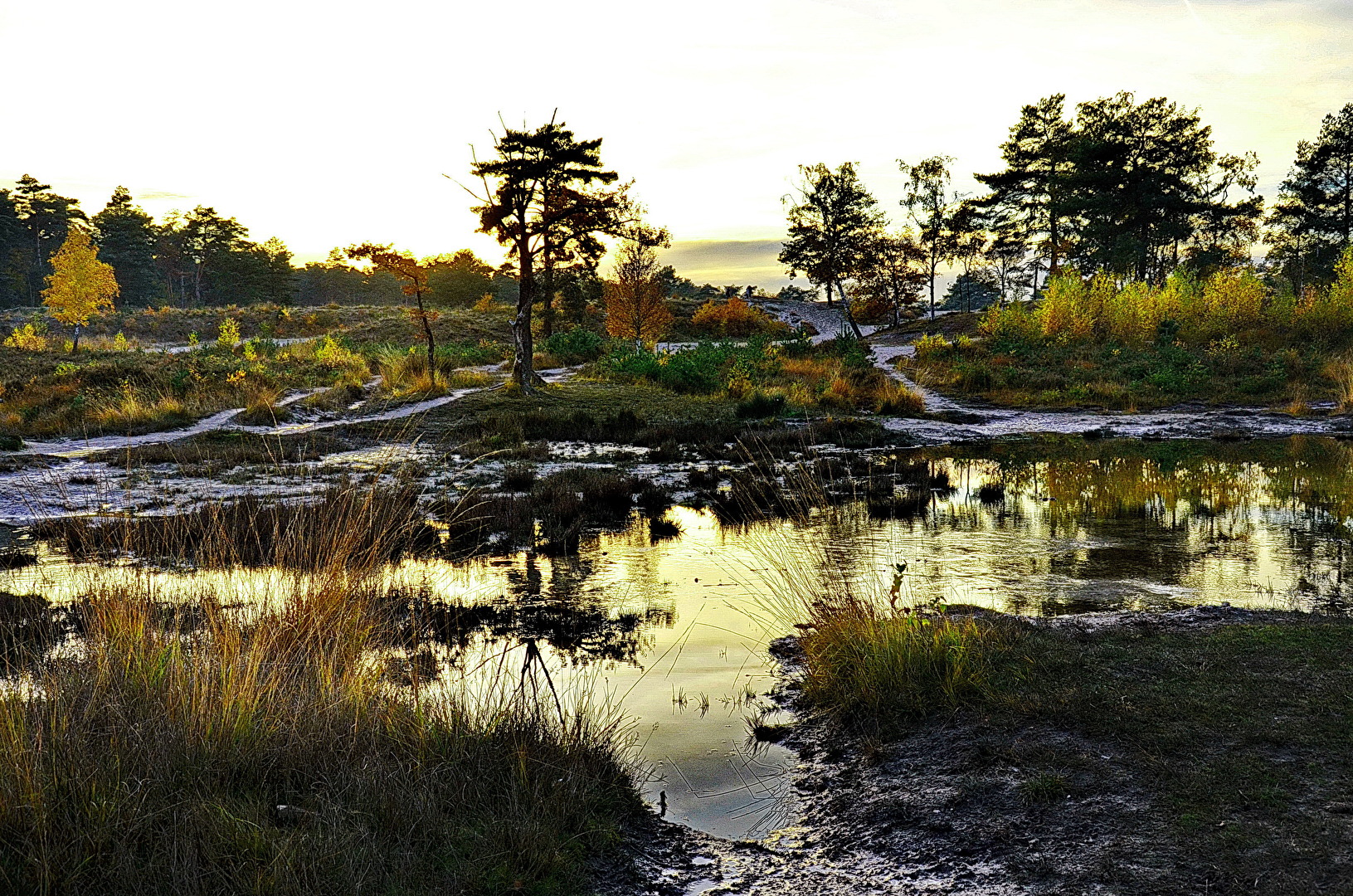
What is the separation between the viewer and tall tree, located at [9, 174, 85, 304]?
6950cm

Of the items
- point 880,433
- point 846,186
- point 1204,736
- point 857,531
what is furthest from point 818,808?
point 846,186

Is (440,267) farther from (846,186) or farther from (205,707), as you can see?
(205,707)

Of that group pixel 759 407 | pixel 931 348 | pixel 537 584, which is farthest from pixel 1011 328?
pixel 537 584

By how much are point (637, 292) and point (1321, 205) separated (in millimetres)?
35067

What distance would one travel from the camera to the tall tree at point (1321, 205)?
135 ft

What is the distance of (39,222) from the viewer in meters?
71.4

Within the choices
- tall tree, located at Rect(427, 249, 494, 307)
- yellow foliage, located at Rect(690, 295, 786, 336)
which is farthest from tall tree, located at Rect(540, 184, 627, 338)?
tall tree, located at Rect(427, 249, 494, 307)

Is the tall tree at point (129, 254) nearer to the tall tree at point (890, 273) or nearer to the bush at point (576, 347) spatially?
the bush at point (576, 347)

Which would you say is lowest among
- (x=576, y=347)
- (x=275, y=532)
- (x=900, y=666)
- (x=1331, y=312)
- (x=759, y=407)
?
(x=900, y=666)

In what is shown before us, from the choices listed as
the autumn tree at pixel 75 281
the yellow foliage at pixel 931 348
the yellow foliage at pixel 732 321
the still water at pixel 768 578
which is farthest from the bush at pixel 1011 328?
the autumn tree at pixel 75 281

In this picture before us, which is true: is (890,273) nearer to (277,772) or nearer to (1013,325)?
(1013,325)

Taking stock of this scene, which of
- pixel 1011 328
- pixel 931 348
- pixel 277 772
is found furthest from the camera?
pixel 1011 328

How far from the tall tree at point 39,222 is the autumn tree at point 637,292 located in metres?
52.9

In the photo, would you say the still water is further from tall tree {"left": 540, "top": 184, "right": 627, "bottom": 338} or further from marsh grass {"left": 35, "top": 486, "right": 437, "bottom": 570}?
tall tree {"left": 540, "top": 184, "right": 627, "bottom": 338}
